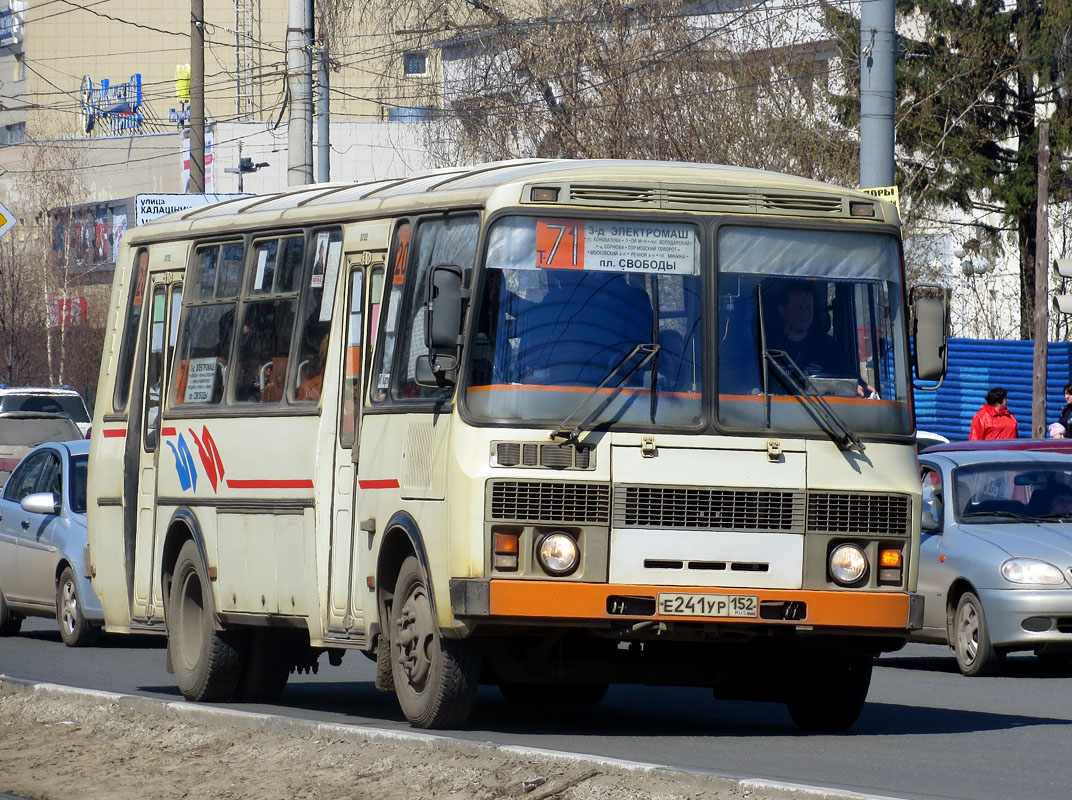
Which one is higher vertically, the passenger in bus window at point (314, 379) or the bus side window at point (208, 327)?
the bus side window at point (208, 327)

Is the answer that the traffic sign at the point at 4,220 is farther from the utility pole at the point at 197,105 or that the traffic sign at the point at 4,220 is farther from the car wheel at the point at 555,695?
the car wheel at the point at 555,695

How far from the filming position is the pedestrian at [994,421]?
77.9ft

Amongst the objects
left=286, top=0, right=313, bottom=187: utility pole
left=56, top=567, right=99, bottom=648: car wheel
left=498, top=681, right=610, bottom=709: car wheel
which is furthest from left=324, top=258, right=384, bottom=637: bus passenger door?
left=286, top=0, right=313, bottom=187: utility pole

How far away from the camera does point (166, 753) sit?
380 inches

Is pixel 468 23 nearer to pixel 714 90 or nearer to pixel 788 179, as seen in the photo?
pixel 714 90

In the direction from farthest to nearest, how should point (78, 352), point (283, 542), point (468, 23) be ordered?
point (78, 352)
point (468, 23)
point (283, 542)

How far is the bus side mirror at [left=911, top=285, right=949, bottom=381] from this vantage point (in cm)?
1000

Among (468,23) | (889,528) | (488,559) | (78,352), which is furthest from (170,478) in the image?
(78,352)

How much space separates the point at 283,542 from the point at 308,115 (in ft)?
41.5

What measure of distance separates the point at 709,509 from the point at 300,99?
48.0ft

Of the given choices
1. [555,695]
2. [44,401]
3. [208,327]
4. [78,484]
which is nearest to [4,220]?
[78,484]

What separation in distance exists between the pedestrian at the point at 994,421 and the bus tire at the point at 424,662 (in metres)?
14.7

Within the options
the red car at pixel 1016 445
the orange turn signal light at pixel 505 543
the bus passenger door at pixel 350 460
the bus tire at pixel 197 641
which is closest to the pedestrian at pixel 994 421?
the red car at pixel 1016 445

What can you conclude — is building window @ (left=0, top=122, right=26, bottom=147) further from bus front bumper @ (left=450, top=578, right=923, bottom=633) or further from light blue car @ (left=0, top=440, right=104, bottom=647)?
bus front bumper @ (left=450, top=578, right=923, bottom=633)
